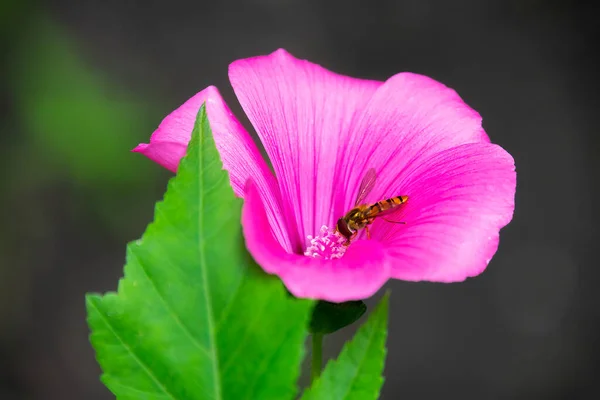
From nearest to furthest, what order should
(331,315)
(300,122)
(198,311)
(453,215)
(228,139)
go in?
(198,311) < (331,315) < (453,215) < (228,139) < (300,122)

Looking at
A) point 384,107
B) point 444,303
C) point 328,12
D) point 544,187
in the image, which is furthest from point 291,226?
point 328,12

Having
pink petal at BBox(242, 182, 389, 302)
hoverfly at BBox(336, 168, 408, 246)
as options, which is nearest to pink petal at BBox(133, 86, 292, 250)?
hoverfly at BBox(336, 168, 408, 246)

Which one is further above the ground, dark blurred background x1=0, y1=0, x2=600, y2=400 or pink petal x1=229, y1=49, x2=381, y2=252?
pink petal x1=229, y1=49, x2=381, y2=252

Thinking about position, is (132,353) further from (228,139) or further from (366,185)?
(366,185)

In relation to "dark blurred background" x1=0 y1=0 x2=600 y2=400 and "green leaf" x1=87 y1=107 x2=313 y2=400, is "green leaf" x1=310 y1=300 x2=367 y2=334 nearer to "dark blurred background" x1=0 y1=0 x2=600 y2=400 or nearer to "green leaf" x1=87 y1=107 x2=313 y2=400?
"green leaf" x1=87 y1=107 x2=313 y2=400

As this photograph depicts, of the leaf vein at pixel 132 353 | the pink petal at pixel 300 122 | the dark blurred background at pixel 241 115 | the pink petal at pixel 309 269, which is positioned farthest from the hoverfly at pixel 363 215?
the dark blurred background at pixel 241 115

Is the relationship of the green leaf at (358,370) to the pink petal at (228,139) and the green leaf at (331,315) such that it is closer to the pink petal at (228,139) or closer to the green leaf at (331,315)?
the green leaf at (331,315)

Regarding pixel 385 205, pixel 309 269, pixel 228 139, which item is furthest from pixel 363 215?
pixel 309 269

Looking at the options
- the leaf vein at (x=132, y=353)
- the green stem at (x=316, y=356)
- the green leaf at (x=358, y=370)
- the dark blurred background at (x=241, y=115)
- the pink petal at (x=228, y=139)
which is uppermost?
the pink petal at (x=228, y=139)
